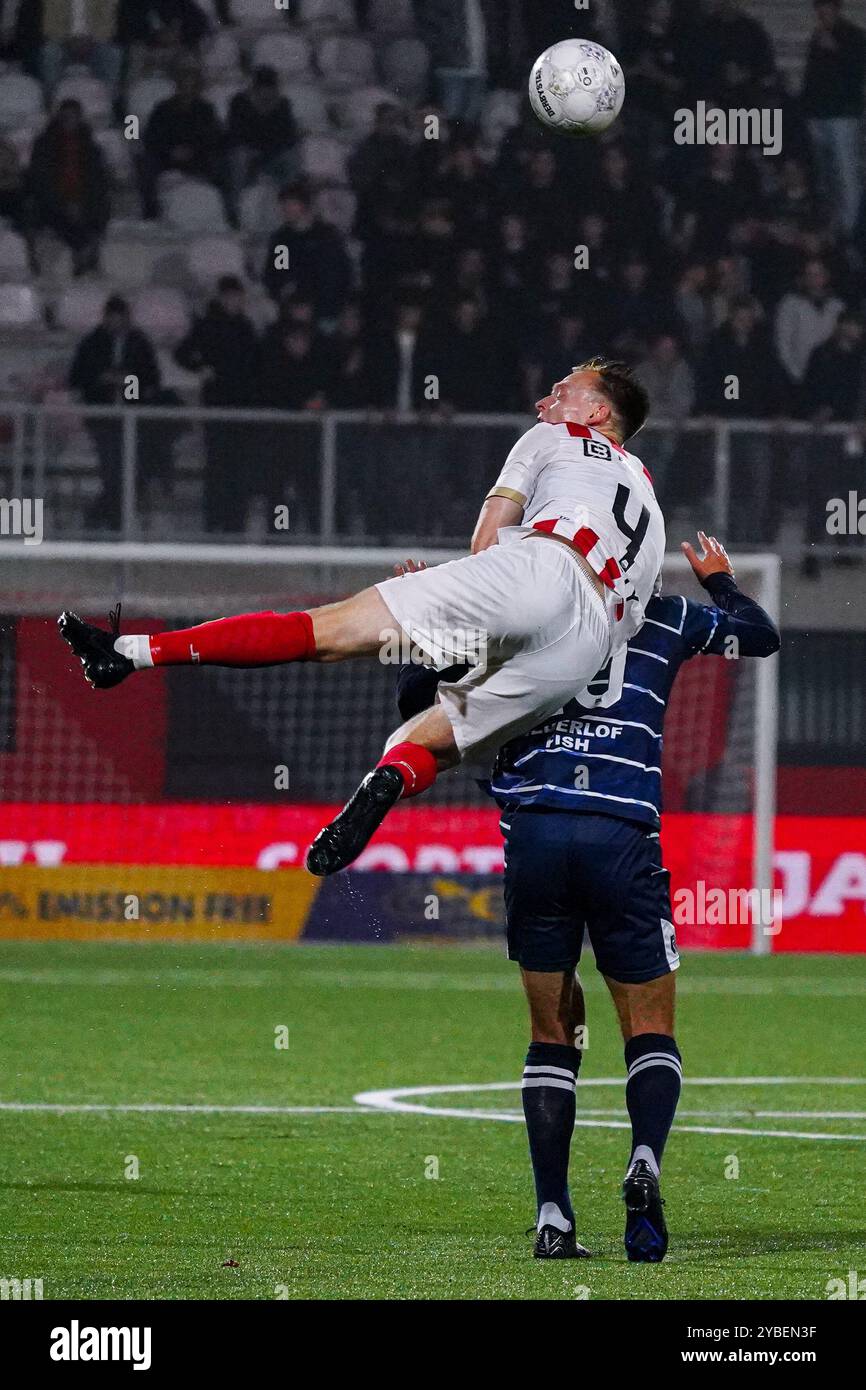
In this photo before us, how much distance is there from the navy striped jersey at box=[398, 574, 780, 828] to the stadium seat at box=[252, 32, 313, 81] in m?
16.3

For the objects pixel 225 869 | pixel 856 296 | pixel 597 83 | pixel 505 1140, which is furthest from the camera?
pixel 856 296

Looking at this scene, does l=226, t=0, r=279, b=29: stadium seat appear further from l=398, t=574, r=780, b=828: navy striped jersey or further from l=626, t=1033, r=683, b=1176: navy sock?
l=626, t=1033, r=683, b=1176: navy sock

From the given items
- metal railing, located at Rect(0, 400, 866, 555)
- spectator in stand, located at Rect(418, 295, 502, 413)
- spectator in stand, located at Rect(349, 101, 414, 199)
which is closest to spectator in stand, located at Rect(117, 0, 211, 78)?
spectator in stand, located at Rect(349, 101, 414, 199)

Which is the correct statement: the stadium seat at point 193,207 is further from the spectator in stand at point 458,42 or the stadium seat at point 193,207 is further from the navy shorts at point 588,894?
the navy shorts at point 588,894

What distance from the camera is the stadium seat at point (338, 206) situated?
20188 mm

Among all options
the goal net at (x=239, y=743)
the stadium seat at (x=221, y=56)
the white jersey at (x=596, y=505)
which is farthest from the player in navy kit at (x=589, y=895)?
the stadium seat at (x=221, y=56)

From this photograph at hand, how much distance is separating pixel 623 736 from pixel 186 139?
1572 centimetres

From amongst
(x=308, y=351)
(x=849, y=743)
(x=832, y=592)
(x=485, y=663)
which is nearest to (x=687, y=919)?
(x=849, y=743)

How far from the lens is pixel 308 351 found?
1889 cm

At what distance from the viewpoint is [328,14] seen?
2169cm

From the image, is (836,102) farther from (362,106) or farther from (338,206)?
(338,206)

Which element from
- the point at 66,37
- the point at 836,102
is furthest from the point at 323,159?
the point at 836,102

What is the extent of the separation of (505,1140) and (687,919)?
8.88 metres

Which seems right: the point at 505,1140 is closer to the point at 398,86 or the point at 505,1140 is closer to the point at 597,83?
the point at 597,83
